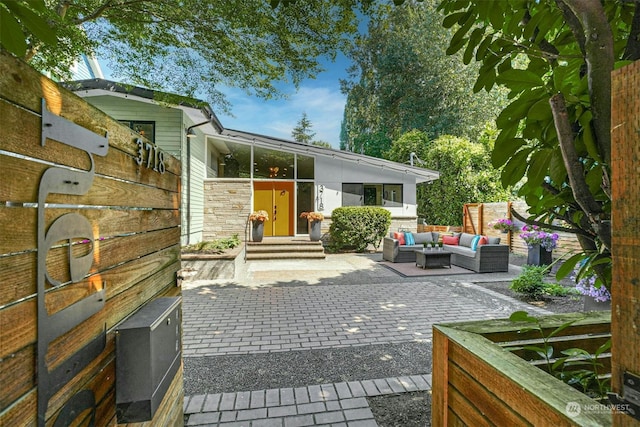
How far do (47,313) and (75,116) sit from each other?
69cm

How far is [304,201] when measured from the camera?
1304 cm

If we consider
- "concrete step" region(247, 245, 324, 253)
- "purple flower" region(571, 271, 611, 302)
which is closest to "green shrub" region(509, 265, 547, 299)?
"purple flower" region(571, 271, 611, 302)

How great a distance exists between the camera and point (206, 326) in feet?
14.3

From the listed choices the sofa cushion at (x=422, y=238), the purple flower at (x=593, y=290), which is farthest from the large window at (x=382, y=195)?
the purple flower at (x=593, y=290)

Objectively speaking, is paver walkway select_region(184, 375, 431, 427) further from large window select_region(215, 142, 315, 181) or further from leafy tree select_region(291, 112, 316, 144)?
leafy tree select_region(291, 112, 316, 144)

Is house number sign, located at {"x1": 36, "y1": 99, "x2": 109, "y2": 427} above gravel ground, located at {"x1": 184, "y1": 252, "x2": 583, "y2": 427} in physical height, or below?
above

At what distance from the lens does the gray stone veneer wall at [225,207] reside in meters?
11.6

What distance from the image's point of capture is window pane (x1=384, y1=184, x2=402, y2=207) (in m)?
13.4

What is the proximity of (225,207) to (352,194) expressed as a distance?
515 centimetres

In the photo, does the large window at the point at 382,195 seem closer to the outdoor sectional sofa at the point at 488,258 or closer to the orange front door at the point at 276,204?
the orange front door at the point at 276,204

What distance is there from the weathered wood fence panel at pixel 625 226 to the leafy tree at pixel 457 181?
16728mm

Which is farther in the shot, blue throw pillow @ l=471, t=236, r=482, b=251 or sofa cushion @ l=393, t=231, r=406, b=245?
sofa cushion @ l=393, t=231, r=406, b=245

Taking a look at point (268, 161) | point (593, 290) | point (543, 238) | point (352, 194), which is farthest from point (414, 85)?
point (593, 290)

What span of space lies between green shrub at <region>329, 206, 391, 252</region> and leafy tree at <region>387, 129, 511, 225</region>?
675 cm
